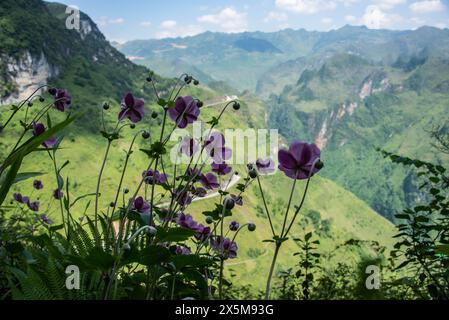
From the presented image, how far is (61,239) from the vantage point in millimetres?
1485

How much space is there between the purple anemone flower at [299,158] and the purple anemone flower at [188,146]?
561mm

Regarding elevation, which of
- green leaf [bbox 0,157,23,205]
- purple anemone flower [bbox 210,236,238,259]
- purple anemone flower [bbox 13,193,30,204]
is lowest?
green leaf [bbox 0,157,23,205]

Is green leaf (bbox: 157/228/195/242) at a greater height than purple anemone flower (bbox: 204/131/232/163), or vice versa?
purple anemone flower (bbox: 204/131/232/163)

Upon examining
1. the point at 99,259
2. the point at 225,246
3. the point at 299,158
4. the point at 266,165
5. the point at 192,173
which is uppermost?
the point at 266,165

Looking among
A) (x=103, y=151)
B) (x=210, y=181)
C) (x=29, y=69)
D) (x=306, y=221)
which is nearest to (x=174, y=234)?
(x=210, y=181)

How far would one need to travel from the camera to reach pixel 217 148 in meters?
1.99

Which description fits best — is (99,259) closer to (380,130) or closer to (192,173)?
(192,173)

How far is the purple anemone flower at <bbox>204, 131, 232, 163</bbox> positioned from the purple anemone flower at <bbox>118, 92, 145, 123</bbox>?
328 mm

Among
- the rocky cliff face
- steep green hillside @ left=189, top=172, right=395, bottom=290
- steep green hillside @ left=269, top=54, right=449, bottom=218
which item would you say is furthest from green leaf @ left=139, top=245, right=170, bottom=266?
steep green hillside @ left=269, top=54, right=449, bottom=218

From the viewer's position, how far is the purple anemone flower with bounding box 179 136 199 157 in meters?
1.91

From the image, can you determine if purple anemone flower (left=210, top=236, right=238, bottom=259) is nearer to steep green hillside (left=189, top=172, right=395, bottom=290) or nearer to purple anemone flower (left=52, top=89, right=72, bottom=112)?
purple anemone flower (left=52, top=89, right=72, bottom=112)

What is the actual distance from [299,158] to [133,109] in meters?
0.86

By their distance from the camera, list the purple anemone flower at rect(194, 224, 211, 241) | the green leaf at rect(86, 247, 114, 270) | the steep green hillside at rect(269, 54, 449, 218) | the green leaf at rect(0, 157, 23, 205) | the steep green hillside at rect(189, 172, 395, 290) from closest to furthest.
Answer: the green leaf at rect(86, 247, 114, 270) → the green leaf at rect(0, 157, 23, 205) → the purple anemone flower at rect(194, 224, 211, 241) → the steep green hillside at rect(189, 172, 395, 290) → the steep green hillside at rect(269, 54, 449, 218)

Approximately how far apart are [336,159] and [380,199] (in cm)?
3094
